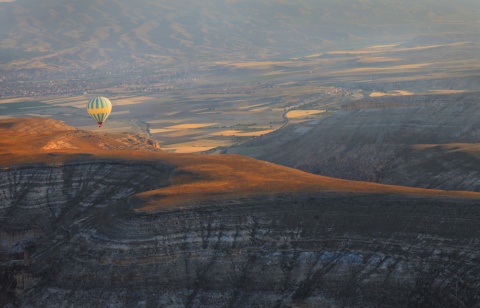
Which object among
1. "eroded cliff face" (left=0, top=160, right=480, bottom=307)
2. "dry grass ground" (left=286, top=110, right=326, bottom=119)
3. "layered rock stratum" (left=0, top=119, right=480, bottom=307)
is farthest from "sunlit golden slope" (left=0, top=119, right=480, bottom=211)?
"dry grass ground" (left=286, top=110, right=326, bottom=119)

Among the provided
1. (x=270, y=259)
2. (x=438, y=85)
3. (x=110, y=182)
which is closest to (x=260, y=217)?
(x=270, y=259)

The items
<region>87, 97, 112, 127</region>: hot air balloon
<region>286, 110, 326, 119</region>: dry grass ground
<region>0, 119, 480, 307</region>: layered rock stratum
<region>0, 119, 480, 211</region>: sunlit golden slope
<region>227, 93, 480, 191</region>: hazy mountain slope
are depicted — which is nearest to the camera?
<region>0, 119, 480, 307</region>: layered rock stratum

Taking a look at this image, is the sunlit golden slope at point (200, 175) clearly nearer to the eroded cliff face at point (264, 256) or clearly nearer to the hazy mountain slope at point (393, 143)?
the eroded cliff face at point (264, 256)

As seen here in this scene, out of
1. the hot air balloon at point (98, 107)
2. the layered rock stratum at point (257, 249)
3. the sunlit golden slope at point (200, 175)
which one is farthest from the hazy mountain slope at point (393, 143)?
the layered rock stratum at point (257, 249)

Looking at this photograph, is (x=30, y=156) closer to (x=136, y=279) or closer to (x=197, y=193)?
(x=197, y=193)

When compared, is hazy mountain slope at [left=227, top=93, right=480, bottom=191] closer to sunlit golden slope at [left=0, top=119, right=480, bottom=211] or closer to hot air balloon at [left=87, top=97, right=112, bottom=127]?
sunlit golden slope at [left=0, top=119, right=480, bottom=211]

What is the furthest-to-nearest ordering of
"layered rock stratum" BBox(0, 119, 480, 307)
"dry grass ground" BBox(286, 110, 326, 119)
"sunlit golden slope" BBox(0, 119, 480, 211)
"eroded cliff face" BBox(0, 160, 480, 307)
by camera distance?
"dry grass ground" BBox(286, 110, 326, 119)
"sunlit golden slope" BBox(0, 119, 480, 211)
"layered rock stratum" BBox(0, 119, 480, 307)
"eroded cliff face" BBox(0, 160, 480, 307)

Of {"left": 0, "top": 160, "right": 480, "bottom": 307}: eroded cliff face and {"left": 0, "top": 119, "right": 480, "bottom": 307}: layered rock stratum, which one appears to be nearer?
{"left": 0, "top": 160, "right": 480, "bottom": 307}: eroded cliff face
